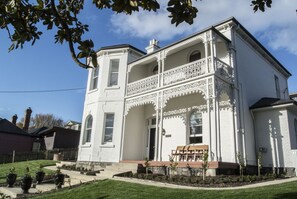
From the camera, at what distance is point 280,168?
1290 cm

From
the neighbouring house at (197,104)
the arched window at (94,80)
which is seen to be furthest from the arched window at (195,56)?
the arched window at (94,80)

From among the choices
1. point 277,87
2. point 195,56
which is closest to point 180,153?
point 195,56

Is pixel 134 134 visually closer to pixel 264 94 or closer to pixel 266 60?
pixel 264 94

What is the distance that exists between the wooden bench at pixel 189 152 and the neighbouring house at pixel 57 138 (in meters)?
22.7

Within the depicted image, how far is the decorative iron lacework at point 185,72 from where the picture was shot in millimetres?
13469

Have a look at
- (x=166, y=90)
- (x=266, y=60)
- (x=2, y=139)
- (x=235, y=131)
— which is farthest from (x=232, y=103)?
(x=2, y=139)

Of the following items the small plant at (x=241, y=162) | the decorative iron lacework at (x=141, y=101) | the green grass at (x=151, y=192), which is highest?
the decorative iron lacework at (x=141, y=101)

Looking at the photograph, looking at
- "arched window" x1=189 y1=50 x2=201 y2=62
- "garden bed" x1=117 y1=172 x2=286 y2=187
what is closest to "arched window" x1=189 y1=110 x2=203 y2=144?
"arched window" x1=189 y1=50 x2=201 y2=62

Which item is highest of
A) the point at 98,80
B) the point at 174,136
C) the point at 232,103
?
the point at 98,80

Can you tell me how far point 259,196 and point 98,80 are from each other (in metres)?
13.9

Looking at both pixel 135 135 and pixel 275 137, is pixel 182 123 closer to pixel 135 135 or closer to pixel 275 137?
pixel 135 135

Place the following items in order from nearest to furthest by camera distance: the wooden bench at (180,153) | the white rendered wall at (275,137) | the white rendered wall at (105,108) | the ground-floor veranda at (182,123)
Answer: the ground-floor veranda at (182,123), the white rendered wall at (275,137), the wooden bench at (180,153), the white rendered wall at (105,108)

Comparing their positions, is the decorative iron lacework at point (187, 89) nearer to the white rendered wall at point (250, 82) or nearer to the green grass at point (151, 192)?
the white rendered wall at point (250, 82)

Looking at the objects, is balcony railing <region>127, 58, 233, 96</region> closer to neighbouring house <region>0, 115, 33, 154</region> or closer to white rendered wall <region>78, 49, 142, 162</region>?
white rendered wall <region>78, 49, 142, 162</region>
